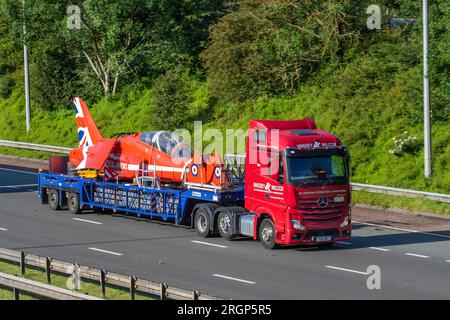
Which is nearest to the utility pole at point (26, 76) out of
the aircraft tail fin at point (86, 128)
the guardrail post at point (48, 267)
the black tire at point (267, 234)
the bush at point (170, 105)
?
the bush at point (170, 105)

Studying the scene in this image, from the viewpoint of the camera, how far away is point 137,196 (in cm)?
2964

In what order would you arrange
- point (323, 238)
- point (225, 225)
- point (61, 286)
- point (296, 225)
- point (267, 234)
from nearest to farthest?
point (61, 286) → point (296, 225) → point (323, 238) → point (267, 234) → point (225, 225)

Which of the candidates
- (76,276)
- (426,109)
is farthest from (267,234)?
(426,109)

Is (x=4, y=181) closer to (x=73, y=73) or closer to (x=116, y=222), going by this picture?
(x=116, y=222)

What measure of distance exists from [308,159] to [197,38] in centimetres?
2865

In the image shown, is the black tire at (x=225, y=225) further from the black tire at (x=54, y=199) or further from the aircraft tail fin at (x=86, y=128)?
the aircraft tail fin at (x=86, y=128)

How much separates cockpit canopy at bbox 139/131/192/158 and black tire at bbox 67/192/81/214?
3.26 meters

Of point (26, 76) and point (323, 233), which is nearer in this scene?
point (323, 233)

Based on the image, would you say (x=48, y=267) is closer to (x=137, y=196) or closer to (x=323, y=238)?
(x=323, y=238)

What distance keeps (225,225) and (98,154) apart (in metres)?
7.27

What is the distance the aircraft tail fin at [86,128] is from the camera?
33844 mm

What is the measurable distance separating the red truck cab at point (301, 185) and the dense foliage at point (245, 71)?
9957mm

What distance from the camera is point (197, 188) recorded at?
27.6 m

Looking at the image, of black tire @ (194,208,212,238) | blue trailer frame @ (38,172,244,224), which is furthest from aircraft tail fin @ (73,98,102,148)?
black tire @ (194,208,212,238)
